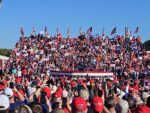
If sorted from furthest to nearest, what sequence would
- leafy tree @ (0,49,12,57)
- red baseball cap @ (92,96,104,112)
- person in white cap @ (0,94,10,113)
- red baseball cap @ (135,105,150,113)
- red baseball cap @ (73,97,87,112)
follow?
leafy tree @ (0,49,12,57), red baseball cap @ (135,105,150,113), red baseball cap @ (92,96,104,112), red baseball cap @ (73,97,87,112), person in white cap @ (0,94,10,113)

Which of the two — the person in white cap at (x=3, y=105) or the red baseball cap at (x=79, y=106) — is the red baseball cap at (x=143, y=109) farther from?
the person in white cap at (x=3, y=105)

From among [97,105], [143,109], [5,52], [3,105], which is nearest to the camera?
[3,105]

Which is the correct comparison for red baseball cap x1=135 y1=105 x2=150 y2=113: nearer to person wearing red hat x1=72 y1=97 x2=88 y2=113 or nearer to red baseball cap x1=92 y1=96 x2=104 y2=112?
red baseball cap x1=92 y1=96 x2=104 y2=112

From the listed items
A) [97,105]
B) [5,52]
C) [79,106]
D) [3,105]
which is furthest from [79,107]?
[5,52]

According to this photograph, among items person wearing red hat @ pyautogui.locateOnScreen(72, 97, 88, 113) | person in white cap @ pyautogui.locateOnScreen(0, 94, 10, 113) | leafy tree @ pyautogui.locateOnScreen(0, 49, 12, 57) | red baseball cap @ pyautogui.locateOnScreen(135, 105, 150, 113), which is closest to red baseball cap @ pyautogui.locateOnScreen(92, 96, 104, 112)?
person wearing red hat @ pyautogui.locateOnScreen(72, 97, 88, 113)

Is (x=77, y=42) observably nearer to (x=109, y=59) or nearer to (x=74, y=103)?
(x=109, y=59)

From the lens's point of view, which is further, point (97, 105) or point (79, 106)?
point (97, 105)

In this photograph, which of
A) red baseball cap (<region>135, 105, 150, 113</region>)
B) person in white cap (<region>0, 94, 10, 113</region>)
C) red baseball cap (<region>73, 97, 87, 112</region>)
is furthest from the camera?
red baseball cap (<region>135, 105, 150, 113</region>)

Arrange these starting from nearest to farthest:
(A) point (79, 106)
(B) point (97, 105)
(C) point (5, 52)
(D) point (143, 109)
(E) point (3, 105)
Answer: (E) point (3, 105)
(A) point (79, 106)
(B) point (97, 105)
(D) point (143, 109)
(C) point (5, 52)

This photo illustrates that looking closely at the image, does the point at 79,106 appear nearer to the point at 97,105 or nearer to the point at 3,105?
the point at 97,105

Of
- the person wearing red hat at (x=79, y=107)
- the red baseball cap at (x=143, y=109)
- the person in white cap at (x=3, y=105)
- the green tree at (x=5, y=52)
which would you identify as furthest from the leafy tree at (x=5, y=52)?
the person in white cap at (x=3, y=105)

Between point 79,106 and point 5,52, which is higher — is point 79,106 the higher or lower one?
A: the lower one

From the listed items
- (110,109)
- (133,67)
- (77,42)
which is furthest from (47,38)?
(110,109)

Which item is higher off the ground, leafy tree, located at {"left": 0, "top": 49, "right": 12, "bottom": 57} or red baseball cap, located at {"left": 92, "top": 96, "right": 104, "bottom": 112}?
leafy tree, located at {"left": 0, "top": 49, "right": 12, "bottom": 57}
